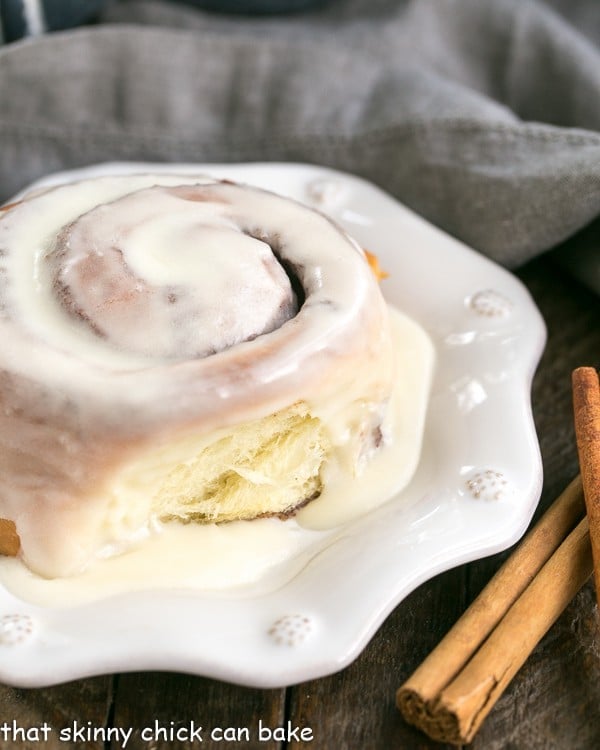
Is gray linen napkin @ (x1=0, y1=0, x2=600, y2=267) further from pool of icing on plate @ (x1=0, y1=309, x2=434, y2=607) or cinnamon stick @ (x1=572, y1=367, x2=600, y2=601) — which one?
pool of icing on plate @ (x1=0, y1=309, x2=434, y2=607)

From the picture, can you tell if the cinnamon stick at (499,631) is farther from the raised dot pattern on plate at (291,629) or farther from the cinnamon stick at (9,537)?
the cinnamon stick at (9,537)

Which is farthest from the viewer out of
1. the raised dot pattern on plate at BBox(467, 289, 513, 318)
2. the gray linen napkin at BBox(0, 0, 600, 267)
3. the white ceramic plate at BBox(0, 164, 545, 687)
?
the gray linen napkin at BBox(0, 0, 600, 267)

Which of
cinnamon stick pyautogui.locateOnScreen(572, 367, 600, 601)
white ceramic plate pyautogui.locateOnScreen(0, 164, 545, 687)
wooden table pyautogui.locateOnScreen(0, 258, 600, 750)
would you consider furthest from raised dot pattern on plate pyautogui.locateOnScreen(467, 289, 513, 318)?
wooden table pyautogui.locateOnScreen(0, 258, 600, 750)

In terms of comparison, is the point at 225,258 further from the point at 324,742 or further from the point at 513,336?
the point at 324,742

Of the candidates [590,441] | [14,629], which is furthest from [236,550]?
Result: [590,441]

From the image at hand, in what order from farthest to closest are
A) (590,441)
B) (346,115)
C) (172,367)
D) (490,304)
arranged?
(346,115) → (490,304) → (590,441) → (172,367)

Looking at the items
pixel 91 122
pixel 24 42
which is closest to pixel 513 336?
pixel 91 122

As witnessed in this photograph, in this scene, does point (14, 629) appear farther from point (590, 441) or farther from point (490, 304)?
point (490, 304)
